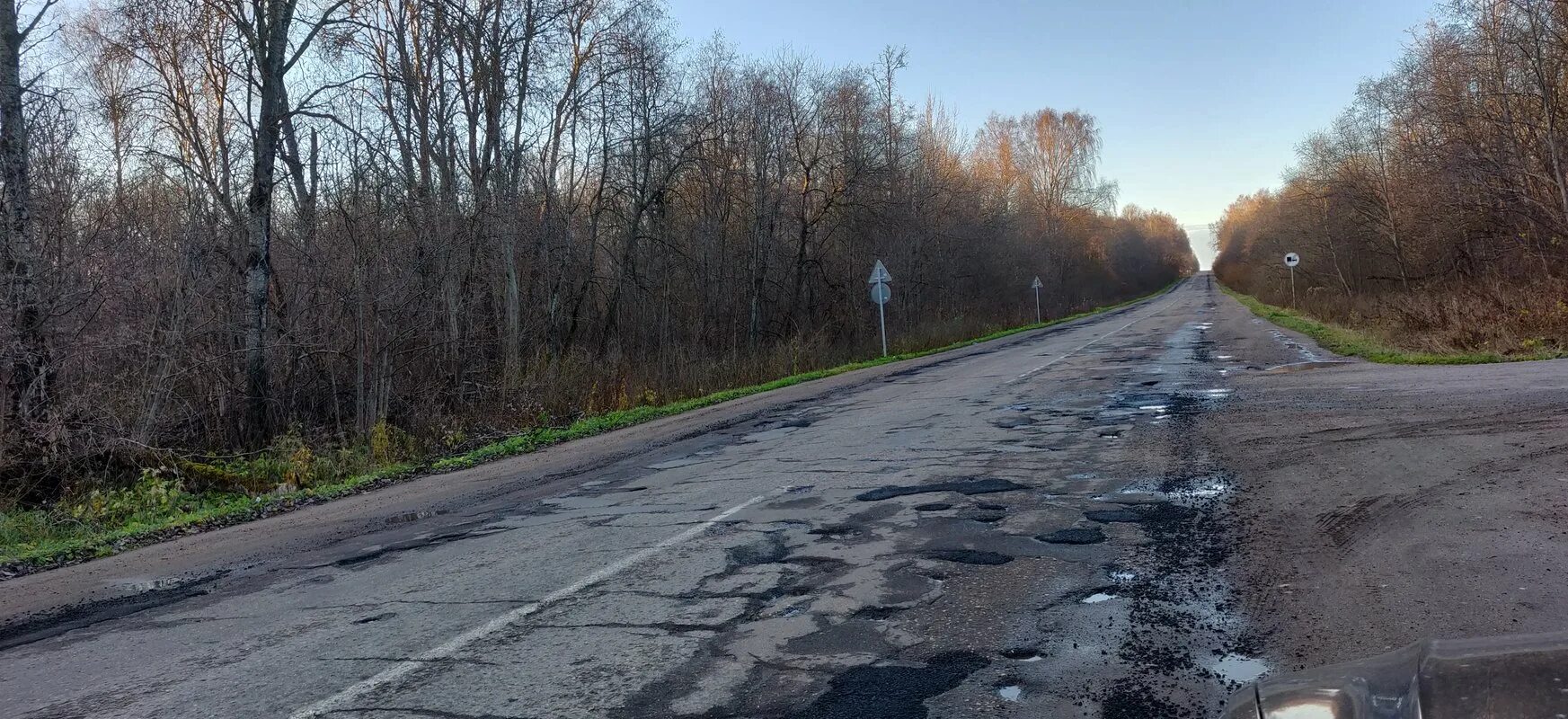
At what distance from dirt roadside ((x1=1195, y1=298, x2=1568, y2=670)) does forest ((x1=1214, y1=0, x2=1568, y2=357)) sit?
22.9ft

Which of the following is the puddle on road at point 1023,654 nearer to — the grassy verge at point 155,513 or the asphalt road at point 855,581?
the asphalt road at point 855,581

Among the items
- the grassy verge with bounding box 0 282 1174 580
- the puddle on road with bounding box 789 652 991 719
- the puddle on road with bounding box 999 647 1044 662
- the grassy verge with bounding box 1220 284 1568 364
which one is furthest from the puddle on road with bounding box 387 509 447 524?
the grassy verge with bounding box 1220 284 1568 364

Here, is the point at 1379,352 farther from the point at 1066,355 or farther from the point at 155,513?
the point at 155,513

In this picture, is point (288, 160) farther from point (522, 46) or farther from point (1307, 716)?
point (1307, 716)

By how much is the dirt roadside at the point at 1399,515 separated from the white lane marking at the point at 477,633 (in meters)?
3.43

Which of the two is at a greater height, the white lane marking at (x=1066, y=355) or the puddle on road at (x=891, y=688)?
the white lane marking at (x=1066, y=355)

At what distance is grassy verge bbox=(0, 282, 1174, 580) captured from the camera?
26.3ft

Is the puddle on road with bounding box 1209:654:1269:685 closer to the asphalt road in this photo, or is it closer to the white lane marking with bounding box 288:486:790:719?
the asphalt road

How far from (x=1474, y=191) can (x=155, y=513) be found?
1114 inches

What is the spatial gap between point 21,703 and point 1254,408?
1111 centimetres

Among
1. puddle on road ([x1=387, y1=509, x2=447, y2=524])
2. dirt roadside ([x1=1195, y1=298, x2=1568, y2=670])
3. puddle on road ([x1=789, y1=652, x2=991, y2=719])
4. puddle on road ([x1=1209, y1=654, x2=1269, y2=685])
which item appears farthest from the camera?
puddle on road ([x1=387, y1=509, x2=447, y2=524])

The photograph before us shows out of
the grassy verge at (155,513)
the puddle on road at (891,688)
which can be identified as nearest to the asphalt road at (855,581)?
the puddle on road at (891,688)

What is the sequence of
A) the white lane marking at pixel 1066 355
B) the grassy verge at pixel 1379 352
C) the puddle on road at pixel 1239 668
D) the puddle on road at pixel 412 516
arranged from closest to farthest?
the puddle on road at pixel 1239 668
the puddle on road at pixel 412 516
the grassy verge at pixel 1379 352
the white lane marking at pixel 1066 355

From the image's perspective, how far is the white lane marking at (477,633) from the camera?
3795 millimetres
